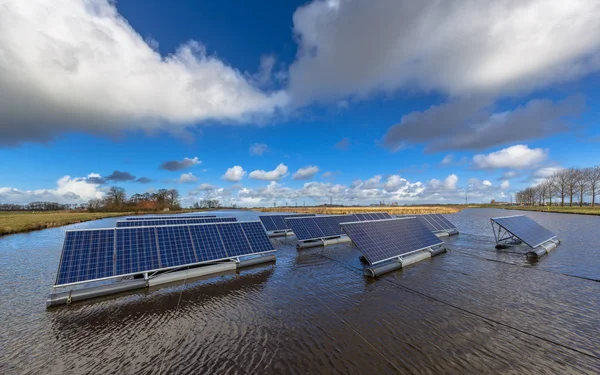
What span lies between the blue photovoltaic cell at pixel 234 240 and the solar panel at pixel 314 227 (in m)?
7.33

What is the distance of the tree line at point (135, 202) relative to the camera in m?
102

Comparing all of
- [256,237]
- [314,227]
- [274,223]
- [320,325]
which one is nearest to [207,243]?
[256,237]

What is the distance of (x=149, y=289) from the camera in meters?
11.7

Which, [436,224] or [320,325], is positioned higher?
[436,224]

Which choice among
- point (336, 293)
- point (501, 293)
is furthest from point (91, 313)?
point (501, 293)

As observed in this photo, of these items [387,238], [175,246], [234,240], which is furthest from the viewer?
[387,238]

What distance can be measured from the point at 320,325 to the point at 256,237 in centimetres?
997

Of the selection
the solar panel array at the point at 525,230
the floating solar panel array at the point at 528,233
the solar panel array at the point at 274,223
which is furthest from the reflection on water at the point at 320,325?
the solar panel array at the point at 274,223

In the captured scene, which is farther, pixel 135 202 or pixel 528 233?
pixel 135 202

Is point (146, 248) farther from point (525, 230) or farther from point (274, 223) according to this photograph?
point (525, 230)

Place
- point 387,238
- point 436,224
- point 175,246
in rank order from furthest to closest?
1. point 436,224
2. point 387,238
3. point 175,246

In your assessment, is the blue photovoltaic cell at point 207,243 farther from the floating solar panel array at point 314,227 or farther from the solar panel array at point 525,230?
the solar panel array at point 525,230

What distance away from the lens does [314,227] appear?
984 inches

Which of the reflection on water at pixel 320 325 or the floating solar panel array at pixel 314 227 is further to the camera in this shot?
the floating solar panel array at pixel 314 227
